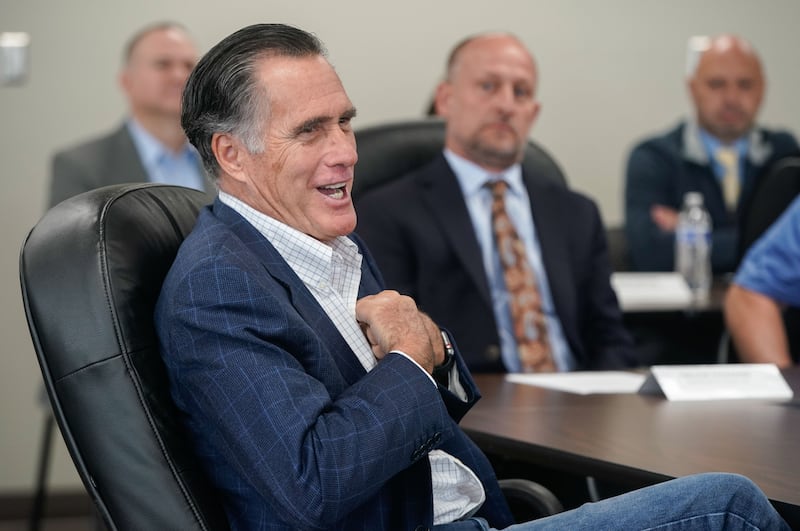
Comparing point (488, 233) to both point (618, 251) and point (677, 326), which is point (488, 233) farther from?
point (618, 251)

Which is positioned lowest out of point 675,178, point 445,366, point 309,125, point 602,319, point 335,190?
point 675,178

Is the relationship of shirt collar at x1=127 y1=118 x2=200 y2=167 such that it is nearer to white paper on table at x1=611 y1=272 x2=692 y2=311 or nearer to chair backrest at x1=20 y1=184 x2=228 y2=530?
white paper on table at x1=611 y1=272 x2=692 y2=311

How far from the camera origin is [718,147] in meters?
5.00

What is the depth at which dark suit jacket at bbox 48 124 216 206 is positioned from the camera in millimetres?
3865

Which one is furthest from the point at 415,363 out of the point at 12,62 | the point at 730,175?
the point at 730,175

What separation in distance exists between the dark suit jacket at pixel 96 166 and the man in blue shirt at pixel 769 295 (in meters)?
1.83

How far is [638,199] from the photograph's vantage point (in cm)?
471

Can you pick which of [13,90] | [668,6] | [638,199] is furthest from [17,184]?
[668,6]

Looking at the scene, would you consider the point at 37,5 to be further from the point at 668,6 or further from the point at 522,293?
the point at 668,6

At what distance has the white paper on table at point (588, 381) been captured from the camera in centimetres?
211

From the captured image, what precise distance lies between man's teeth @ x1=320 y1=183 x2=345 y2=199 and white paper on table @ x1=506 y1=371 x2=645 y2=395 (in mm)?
676

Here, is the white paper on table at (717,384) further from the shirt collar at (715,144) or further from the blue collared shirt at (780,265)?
the shirt collar at (715,144)

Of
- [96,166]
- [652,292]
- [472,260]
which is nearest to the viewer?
[472,260]

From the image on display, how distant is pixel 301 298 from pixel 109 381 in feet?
0.87
